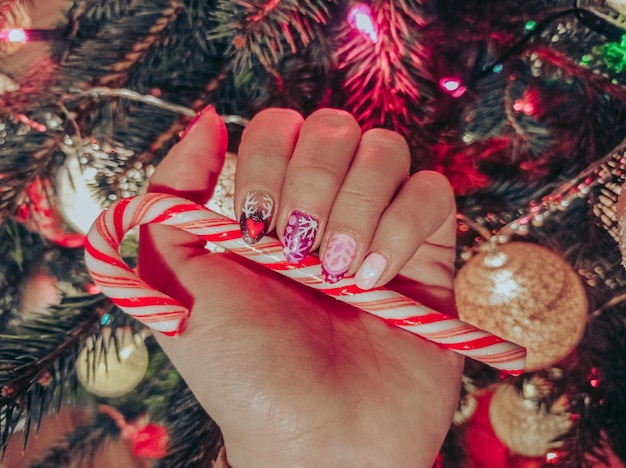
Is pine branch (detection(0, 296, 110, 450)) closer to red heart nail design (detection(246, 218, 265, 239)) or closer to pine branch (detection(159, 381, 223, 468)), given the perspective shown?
pine branch (detection(159, 381, 223, 468))

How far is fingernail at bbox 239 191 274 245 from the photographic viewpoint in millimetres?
760

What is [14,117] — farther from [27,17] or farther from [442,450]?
[442,450]

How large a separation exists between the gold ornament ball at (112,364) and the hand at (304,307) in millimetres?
156

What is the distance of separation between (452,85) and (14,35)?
29.2 inches

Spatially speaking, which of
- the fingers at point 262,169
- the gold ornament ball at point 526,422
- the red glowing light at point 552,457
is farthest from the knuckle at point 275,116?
the red glowing light at point 552,457

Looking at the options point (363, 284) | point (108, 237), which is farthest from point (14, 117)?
point (363, 284)

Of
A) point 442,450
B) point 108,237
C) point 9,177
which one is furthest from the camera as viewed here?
point 442,450

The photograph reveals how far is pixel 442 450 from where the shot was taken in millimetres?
1024

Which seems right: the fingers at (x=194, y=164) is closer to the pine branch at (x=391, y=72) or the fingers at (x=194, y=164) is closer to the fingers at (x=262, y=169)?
the fingers at (x=262, y=169)

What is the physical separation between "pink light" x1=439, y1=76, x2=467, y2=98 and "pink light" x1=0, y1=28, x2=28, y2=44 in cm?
70

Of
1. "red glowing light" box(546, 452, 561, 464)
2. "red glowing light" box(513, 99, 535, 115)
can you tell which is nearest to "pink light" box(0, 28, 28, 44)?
"red glowing light" box(513, 99, 535, 115)

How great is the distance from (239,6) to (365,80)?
0.80 ft

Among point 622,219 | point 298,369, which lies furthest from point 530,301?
point 298,369

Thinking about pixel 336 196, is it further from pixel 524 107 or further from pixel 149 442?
pixel 149 442
